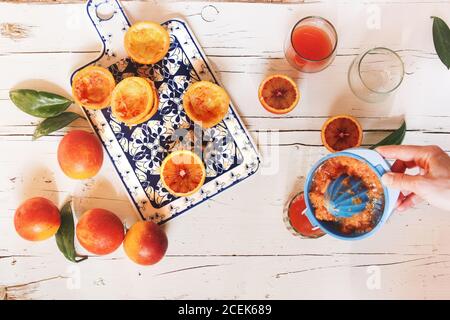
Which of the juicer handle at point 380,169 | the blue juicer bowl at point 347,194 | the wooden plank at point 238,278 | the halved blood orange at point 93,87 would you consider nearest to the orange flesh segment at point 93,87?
the halved blood orange at point 93,87

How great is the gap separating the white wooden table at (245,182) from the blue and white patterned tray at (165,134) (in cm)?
3

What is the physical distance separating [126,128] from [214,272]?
1.54 feet

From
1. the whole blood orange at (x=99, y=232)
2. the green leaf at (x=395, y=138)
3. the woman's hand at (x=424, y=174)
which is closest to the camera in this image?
the woman's hand at (x=424, y=174)

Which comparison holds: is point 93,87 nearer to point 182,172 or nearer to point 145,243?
point 182,172

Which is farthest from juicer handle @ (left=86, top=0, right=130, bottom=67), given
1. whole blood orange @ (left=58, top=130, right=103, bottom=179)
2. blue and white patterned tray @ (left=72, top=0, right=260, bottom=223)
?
whole blood orange @ (left=58, top=130, right=103, bottom=179)

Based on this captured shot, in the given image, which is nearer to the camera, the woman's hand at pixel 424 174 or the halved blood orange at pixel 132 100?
the woman's hand at pixel 424 174

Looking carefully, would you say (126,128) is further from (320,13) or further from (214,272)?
(320,13)

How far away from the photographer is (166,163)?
3.81 ft

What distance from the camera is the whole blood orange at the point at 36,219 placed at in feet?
3.72

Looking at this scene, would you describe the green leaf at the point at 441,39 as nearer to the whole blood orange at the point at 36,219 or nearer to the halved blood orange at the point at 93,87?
the halved blood orange at the point at 93,87

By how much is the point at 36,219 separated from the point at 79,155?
20 cm

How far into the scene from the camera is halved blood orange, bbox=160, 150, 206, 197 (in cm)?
116

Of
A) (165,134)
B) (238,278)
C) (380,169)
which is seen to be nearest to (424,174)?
(380,169)

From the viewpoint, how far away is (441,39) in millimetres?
1247
